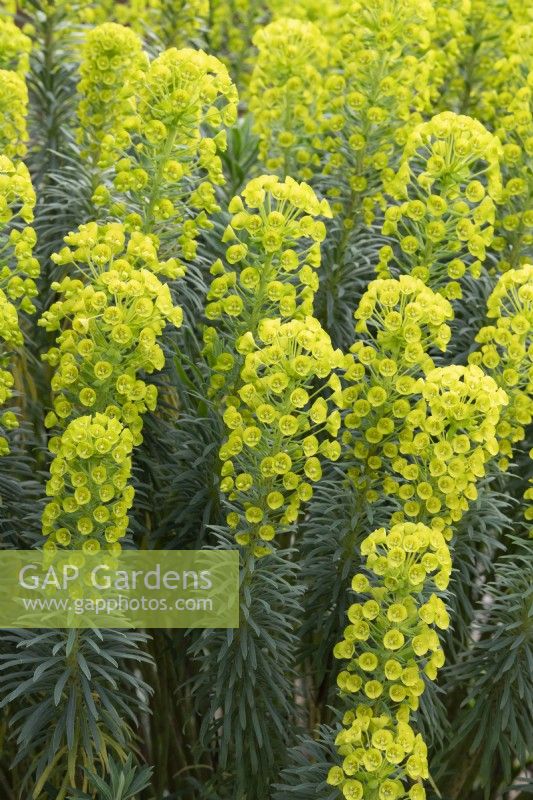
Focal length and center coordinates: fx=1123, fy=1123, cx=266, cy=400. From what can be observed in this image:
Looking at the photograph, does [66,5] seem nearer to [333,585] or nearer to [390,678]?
[333,585]

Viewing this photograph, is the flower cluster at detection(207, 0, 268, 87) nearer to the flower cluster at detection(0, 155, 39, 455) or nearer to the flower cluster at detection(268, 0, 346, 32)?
the flower cluster at detection(268, 0, 346, 32)

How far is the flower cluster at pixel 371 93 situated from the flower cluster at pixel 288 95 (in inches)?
3.4

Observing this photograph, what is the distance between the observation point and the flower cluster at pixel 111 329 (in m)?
2.59

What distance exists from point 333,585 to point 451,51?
2.08 meters

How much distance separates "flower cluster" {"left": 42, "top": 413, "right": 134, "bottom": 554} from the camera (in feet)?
8.31

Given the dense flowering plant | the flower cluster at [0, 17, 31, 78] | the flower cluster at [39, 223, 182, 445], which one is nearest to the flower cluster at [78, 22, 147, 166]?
the dense flowering plant

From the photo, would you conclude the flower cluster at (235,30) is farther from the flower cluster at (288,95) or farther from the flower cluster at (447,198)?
the flower cluster at (447,198)

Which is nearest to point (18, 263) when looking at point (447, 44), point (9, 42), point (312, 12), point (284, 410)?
point (284, 410)

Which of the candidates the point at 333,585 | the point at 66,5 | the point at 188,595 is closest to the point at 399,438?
the point at 333,585

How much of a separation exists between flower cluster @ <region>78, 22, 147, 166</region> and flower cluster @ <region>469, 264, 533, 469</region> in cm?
119

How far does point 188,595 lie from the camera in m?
3.16

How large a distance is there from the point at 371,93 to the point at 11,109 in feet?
3.57

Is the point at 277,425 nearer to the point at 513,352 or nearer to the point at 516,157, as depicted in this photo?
the point at 513,352

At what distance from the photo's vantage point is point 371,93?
136 inches
